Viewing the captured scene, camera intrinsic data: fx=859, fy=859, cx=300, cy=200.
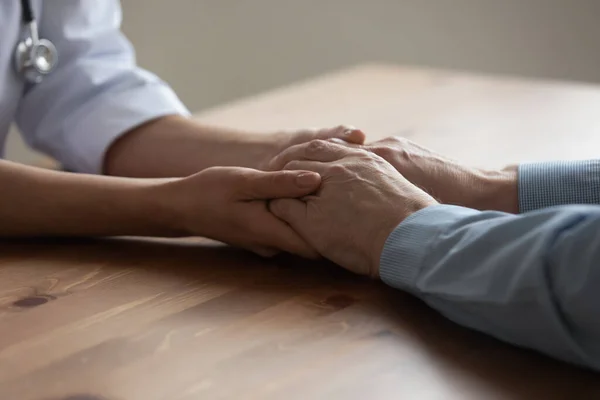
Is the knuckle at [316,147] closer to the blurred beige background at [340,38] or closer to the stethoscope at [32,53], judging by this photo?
the stethoscope at [32,53]

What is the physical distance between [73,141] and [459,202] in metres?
0.54

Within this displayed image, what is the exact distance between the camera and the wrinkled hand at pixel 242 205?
0.88m

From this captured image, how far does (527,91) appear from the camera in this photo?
1531 millimetres

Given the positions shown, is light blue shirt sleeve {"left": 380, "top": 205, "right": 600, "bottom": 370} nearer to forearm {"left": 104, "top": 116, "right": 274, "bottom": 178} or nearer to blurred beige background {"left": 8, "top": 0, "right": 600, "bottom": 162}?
forearm {"left": 104, "top": 116, "right": 274, "bottom": 178}

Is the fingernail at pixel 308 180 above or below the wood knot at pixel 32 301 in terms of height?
above

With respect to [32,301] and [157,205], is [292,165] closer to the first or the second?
[157,205]

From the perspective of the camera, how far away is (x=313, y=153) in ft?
3.08

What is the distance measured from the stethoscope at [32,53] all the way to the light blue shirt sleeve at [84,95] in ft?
0.11

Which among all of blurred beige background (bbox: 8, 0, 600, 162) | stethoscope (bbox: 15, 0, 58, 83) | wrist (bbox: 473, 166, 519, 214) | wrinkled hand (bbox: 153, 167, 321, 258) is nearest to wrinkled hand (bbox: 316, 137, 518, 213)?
wrist (bbox: 473, 166, 519, 214)

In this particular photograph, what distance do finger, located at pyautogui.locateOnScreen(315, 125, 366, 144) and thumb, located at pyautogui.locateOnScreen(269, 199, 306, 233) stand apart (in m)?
0.13

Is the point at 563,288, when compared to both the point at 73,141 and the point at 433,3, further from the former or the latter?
the point at 433,3

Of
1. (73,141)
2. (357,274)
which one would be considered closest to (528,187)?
(357,274)

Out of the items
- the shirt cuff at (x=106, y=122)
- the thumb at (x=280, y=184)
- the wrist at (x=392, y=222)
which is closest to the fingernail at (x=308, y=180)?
the thumb at (x=280, y=184)

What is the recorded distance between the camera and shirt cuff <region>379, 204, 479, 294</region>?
0.74 metres
